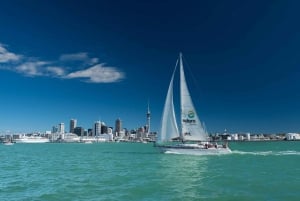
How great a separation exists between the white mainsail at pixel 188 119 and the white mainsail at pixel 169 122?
6.63 feet

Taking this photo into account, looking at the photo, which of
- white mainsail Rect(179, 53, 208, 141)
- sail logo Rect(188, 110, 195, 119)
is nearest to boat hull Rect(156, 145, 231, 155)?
white mainsail Rect(179, 53, 208, 141)

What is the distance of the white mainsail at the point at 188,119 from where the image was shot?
63.4 m

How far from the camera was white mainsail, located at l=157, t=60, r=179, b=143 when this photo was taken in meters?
64.7

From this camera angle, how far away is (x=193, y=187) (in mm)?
25516

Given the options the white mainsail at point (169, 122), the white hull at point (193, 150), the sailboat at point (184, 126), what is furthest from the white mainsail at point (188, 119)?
the white hull at point (193, 150)

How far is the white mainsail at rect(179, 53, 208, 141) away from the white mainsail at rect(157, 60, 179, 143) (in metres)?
2.02

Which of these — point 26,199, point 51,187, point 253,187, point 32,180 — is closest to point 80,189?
point 51,187

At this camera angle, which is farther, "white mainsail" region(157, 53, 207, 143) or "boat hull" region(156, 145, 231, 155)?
"white mainsail" region(157, 53, 207, 143)

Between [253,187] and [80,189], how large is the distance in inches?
488

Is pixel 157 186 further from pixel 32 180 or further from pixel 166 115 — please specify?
pixel 166 115

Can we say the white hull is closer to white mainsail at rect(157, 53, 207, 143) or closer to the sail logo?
white mainsail at rect(157, 53, 207, 143)

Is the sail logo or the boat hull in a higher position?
the sail logo

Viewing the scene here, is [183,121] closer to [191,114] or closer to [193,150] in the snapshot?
[191,114]

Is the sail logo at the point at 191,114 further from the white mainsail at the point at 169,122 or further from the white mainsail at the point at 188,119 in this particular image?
the white mainsail at the point at 169,122
